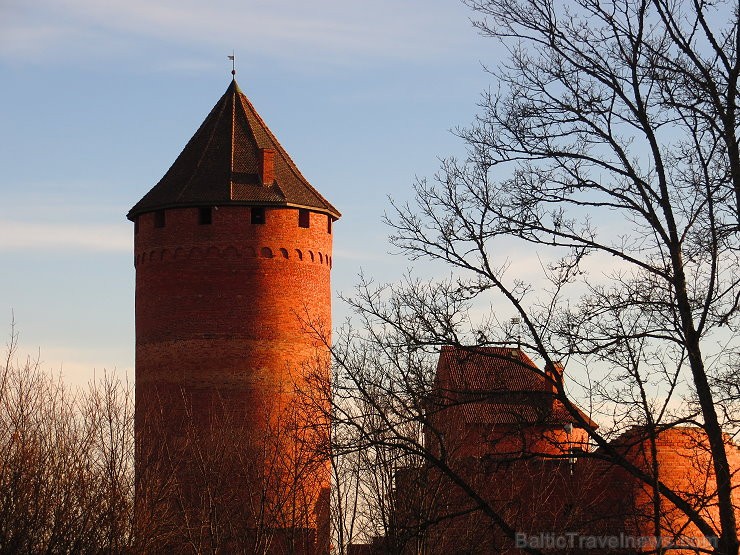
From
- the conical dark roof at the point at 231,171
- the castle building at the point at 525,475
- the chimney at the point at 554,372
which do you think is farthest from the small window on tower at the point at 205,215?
the chimney at the point at 554,372

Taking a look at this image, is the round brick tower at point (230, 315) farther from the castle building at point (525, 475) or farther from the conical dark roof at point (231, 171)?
the castle building at point (525, 475)

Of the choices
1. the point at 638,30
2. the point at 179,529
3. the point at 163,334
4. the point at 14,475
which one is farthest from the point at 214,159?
the point at 638,30

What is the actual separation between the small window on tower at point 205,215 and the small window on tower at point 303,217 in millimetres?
1800

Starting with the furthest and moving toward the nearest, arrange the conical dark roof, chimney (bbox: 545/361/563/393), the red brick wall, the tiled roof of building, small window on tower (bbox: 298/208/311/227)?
small window on tower (bbox: 298/208/311/227) < the conical dark roof < the red brick wall < the tiled roof of building < chimney (bbox: 545/361/563/393)

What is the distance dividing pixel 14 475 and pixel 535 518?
857cm

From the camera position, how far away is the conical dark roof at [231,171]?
85.7 feet

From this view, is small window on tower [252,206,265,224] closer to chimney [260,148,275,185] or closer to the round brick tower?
the round brick tower

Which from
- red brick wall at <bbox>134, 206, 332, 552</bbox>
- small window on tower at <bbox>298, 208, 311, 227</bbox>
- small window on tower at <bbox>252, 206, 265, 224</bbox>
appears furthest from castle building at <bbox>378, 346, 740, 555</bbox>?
small window on tower at <bbox>252, 206, 265, 224</bbox>

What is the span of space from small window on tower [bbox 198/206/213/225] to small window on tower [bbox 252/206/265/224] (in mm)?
857

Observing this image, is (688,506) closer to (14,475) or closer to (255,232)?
(14,475)

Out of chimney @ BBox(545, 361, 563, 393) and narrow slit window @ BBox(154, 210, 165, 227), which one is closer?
chimney @ BBox(545, 361, 563, 393)

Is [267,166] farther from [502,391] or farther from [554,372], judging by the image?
[554,372]

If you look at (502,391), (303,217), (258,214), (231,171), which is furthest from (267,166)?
(502,391)

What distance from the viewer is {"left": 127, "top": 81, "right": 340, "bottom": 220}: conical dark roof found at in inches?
1029
